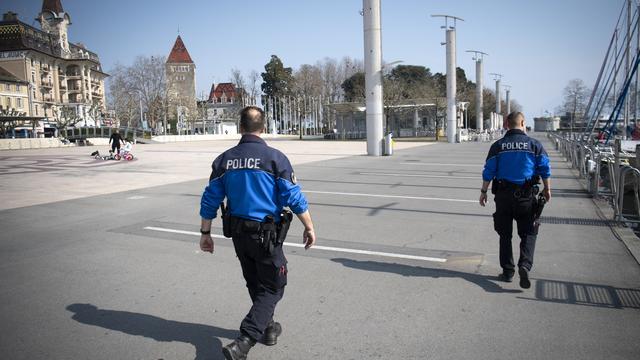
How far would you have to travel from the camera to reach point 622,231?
737cm

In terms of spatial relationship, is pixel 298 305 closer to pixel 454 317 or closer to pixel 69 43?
pixel 454 317

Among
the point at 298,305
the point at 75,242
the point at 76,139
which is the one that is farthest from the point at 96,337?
the point at 76,139

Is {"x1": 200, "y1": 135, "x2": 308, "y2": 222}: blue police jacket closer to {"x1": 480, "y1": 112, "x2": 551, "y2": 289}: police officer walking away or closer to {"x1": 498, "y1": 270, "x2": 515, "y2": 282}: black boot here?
{"x1": 480, "y1": 112, "x2": 551, "y2": 289}: police officer walking away

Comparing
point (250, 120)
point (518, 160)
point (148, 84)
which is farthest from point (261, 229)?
point (148, 84)

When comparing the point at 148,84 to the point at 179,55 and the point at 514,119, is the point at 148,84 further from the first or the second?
the point at 514,119

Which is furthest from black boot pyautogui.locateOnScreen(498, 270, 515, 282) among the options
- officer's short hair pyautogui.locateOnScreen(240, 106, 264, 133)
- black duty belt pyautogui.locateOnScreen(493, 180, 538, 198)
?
officer's short hair pyautogui.locateOnScreen(240, 106, 264, 133)

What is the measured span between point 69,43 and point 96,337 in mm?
119768

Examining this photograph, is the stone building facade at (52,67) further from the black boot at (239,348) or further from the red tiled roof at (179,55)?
the black boot at (239,348)

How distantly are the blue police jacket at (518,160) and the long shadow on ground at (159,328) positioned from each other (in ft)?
10.6

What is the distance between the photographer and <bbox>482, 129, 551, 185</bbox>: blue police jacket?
16.5 ft

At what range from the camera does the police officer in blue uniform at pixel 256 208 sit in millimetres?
3428

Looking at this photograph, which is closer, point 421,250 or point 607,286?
point 607,286

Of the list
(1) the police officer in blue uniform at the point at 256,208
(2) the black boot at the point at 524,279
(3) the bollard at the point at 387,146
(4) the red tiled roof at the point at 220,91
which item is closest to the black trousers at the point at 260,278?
(1) the police officer in blue uniform at the point at 256,208

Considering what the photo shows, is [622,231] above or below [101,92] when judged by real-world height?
below
